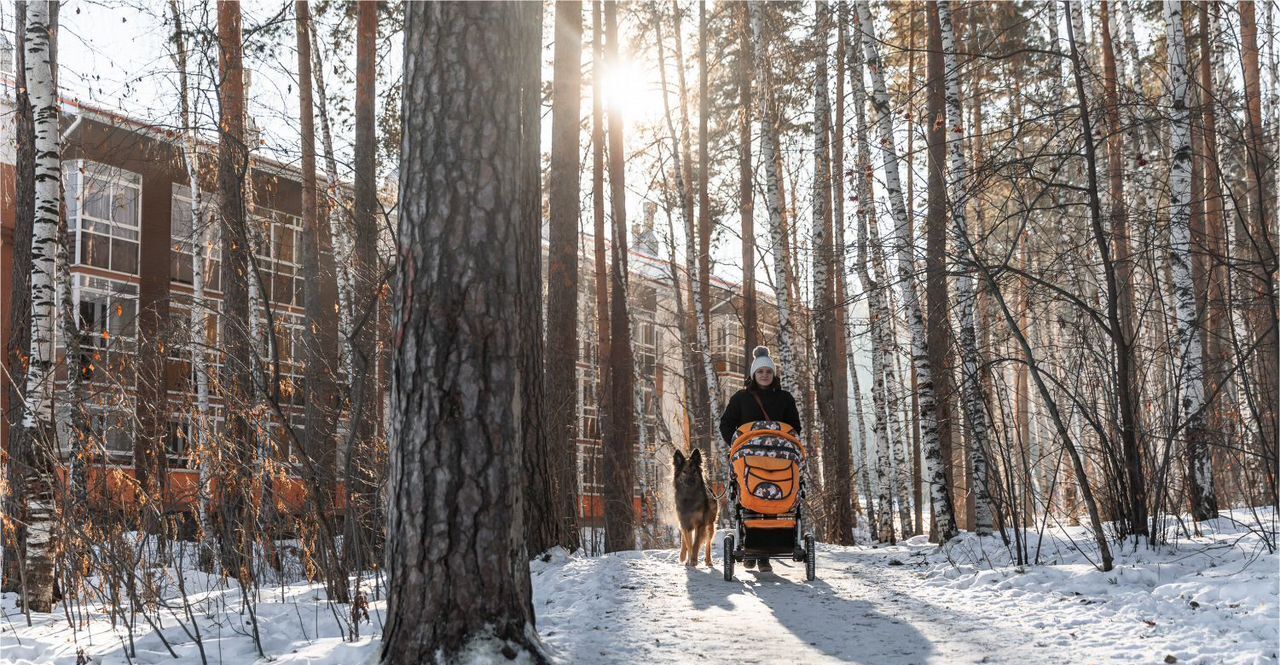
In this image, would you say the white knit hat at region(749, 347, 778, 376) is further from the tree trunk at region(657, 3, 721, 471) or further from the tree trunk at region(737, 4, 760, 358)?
the tree trunk at region(657, 3, 721, 471)

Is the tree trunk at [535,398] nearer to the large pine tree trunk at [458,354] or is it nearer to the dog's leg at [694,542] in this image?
the dog's leg at [694,542]

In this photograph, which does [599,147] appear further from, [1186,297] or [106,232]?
[106,232]

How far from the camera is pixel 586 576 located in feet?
25.3

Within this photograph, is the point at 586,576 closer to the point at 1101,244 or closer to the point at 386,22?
the point at 1101,244

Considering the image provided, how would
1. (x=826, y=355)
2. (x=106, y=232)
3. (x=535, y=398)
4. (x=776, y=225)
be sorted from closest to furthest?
(x=535, y=398)
(x=826, y=355)
(x=776, y=225)
(x=106, y=232)

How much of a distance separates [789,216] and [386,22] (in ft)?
40.9

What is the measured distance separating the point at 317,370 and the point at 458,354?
772 cm

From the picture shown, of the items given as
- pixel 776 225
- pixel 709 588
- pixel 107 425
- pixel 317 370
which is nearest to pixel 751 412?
pixel 709 588

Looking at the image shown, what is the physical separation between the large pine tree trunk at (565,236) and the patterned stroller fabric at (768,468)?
128 inches

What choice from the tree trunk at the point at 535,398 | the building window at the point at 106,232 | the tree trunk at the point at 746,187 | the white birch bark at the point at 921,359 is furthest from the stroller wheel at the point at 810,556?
the building window at the point at 106,232

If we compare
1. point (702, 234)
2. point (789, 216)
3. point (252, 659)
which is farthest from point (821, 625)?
point (789, 216)

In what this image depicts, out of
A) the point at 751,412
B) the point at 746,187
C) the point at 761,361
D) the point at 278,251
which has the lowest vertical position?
the point at 751,412

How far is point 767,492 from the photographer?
8258 millimetres

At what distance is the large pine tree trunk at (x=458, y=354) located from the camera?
4.49 metres
